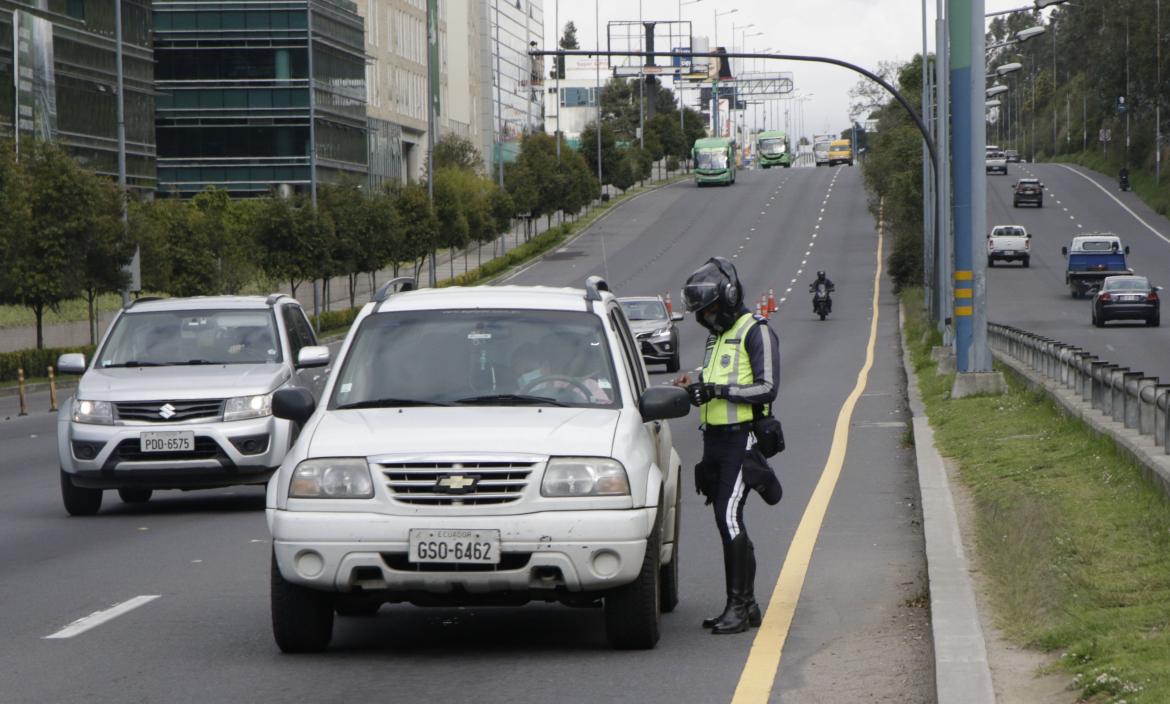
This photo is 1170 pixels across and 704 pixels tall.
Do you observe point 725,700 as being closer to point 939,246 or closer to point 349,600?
point 349,600

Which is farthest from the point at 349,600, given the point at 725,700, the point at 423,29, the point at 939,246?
the point at 423,29

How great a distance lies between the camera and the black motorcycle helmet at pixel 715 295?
28.4ft

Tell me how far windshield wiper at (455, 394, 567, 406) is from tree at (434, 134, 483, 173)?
97.3 metres

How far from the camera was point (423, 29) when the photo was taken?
385ft

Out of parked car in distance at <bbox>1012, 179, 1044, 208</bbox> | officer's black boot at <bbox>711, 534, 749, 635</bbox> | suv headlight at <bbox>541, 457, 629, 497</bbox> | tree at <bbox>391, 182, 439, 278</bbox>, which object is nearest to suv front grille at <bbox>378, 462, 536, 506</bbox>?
suv headlight at <bbox>541, 457, 629, 497</bbox>

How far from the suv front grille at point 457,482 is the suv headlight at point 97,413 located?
7237 millimetres

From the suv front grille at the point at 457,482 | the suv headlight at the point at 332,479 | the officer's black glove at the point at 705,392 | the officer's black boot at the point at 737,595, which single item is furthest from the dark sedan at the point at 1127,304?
the suv headlight at the point at 332,479

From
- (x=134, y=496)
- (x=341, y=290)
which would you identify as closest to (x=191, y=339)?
(x=134, y=496)

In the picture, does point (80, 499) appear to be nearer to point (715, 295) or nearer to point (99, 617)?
Result: point (99, 617)

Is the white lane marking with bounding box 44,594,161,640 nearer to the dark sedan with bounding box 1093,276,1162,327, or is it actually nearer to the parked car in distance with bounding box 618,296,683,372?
the parked car in distance with bounding box 618,296,683,372

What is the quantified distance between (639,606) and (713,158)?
12177cm

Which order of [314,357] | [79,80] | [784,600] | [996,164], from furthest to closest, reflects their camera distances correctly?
[996,164]
[79,80]
[314,357]
[784,600]

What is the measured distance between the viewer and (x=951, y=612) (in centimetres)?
839

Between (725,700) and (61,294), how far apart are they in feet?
126
